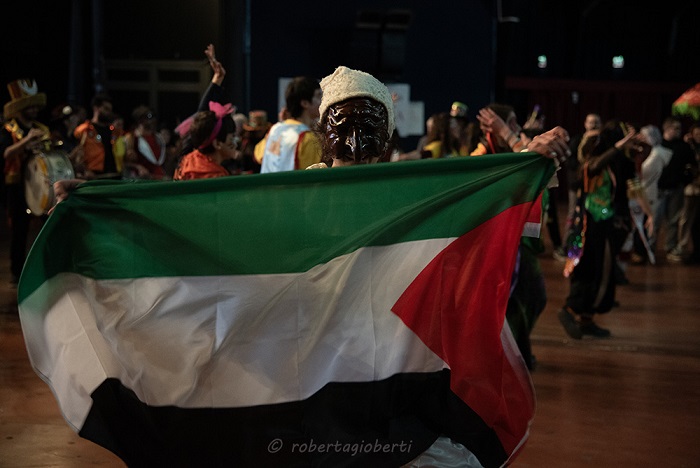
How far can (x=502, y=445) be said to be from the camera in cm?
263

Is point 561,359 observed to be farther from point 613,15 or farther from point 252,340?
point 613,15

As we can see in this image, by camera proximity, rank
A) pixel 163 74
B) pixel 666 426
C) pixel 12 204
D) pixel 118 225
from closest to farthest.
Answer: pixel 118 225, pixel 666 426, pixel 12 204, pixel 163 74

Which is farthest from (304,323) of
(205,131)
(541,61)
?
(541,61)

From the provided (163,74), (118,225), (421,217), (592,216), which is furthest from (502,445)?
(163,74)

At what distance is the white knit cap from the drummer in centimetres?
614

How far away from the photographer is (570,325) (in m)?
7.32

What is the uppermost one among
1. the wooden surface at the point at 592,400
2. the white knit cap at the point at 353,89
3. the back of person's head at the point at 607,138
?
the white knit cap at the point at 353,89

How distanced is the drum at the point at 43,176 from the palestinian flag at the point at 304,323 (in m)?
5.77

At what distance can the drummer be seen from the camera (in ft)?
27.5

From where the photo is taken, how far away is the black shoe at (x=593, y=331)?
288 inches

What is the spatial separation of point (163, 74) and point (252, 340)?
15.4 m

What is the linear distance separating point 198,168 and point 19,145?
12.8 ft

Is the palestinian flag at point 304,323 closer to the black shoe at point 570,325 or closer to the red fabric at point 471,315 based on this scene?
the red fabric at point 471,315

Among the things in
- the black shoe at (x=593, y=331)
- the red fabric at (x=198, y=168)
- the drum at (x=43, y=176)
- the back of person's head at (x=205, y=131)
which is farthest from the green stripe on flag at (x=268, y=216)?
the drum at (x=43, y=176)
